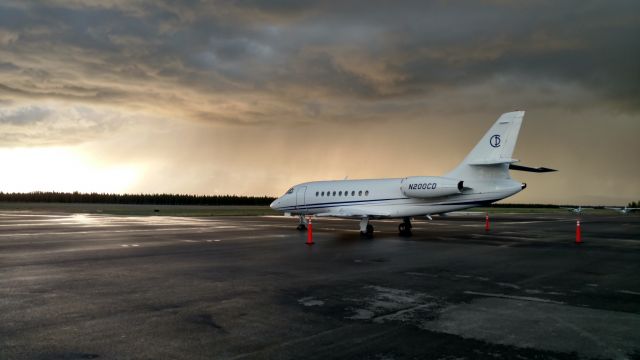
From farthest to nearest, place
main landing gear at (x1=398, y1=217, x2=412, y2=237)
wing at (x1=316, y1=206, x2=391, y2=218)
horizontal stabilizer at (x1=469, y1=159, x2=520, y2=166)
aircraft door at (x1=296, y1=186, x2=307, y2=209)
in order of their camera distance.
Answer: aircraft door at (x1=296, y1=186, x2=307, y2=209)
main landing gear at (x1=398, y1=217, x2=412, y2=237)
wing at (x1=316, y1=206, x2=391, y2=218)
horizontal stabilizer at (x1=469, y1=159, x2=520, y2=166)

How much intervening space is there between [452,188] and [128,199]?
92.3m

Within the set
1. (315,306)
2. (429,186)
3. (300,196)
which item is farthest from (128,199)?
(315,306)

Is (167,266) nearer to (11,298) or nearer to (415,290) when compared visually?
(11,298)

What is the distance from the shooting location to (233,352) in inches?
224

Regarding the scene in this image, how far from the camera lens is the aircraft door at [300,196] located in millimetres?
31875

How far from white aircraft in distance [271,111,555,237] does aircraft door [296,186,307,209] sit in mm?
3852

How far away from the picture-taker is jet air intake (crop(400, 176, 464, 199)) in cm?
2366

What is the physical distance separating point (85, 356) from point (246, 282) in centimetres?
526

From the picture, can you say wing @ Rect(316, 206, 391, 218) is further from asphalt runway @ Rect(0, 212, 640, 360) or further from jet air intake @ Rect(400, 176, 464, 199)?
asphalt runway @ Rect(0, 212, 640, 360)

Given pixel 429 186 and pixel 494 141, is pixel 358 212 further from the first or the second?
pixel 494 141

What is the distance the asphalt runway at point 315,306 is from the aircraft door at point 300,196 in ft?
51.7

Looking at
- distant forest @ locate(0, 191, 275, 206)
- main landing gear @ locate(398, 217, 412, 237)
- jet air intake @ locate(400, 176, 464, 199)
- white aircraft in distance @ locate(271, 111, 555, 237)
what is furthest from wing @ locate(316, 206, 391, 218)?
distant forest @ locate(0, 191, 275, 206)

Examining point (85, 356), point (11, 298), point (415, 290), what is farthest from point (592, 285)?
point (11, 298)

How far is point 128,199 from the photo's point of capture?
104m
